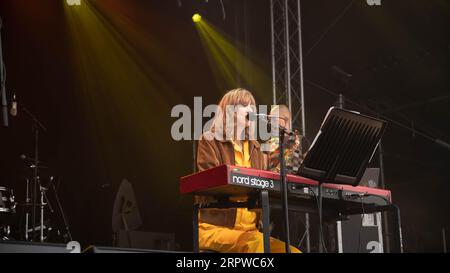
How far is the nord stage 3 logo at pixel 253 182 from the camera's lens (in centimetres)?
326

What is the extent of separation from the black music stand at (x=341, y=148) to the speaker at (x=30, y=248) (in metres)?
1.72

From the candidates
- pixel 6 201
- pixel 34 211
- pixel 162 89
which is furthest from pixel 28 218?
pixel 162 89

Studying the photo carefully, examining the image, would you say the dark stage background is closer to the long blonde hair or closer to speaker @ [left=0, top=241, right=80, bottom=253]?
the long blonde hair

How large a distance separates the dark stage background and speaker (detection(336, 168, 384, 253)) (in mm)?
3642

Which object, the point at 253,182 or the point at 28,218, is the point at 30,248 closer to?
the point at 253,182

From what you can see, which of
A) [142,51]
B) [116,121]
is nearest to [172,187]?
[116,121]

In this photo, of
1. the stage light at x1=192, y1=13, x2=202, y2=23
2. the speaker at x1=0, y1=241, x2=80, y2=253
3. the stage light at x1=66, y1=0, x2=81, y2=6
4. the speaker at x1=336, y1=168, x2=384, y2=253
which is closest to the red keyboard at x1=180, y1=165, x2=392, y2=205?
the speaker at x1=336, y1=168, x2=384, y2=253

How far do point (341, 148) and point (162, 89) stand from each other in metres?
6.00

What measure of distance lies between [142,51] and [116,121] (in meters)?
1.19

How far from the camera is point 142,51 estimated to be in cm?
913

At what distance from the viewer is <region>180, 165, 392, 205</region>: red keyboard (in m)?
3.26

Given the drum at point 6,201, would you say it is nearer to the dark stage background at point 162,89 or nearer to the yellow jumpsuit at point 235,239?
the dark stage background at point 162,89
